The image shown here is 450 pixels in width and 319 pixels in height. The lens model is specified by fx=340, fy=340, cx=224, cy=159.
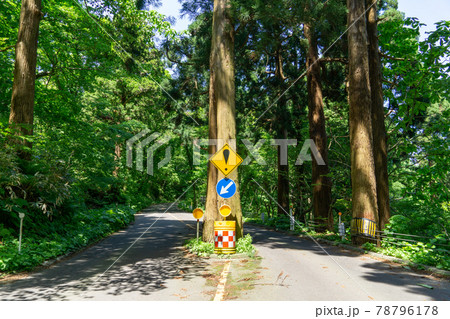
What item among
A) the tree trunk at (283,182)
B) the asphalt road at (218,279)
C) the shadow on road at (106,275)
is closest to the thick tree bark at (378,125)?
the asphalt road at (218,279)

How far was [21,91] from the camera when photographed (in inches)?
449

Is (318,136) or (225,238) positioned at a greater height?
(318,136)

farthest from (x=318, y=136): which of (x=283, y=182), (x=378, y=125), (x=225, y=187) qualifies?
(x=225, y=187)

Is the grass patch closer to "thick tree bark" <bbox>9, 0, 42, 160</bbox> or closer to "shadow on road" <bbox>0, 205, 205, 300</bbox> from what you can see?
"shadow on road" <bbox>0, 205, 205, 300</bbox>

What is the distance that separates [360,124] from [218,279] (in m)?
8.39

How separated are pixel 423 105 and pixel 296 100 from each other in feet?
34.0

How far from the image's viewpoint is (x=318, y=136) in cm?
1775

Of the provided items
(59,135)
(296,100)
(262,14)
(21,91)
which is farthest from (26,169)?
(296,100)

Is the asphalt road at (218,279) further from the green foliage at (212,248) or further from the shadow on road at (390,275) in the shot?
the green foliage at (212,248)

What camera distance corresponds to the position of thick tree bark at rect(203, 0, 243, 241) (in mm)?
12070

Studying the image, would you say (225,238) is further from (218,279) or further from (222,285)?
(222,285)

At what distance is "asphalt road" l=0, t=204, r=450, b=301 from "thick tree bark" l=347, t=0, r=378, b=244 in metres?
2.15

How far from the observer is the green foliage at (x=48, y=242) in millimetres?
8328

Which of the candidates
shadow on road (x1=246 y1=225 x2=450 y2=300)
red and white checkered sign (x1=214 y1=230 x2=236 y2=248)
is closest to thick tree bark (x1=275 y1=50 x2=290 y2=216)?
red and white checkered sign (x1=214 y1=230 x2=236 y2=248)
